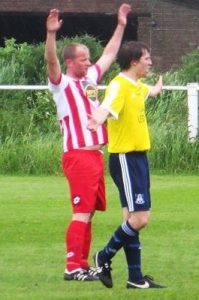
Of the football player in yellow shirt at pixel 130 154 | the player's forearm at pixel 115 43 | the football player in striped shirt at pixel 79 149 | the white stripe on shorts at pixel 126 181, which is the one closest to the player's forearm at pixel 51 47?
the football player in striped shirt at pixel 79 149

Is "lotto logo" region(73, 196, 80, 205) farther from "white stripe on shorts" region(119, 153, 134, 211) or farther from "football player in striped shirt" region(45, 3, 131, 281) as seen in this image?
"white stripe on shorts" region(119, 153, 134, 211)

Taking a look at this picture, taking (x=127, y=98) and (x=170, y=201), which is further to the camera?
(x=170, y=201)

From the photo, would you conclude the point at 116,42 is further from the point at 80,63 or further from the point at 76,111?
the point at 76,111

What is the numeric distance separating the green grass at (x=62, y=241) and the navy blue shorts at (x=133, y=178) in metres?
0.67

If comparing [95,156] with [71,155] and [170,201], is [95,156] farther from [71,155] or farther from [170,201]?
[170,201]

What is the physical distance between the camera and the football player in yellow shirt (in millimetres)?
9484

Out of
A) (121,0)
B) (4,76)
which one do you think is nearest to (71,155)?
(4,76)

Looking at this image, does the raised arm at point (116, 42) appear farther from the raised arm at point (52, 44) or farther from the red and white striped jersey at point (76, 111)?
the raised arm at point (52, 44)

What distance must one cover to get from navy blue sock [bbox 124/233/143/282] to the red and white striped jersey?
0.90 metres

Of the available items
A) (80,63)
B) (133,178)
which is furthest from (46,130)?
(133,178)

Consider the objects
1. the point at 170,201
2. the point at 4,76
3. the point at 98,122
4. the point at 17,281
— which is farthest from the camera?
the point at 4,76

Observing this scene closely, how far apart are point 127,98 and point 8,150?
34.6ft

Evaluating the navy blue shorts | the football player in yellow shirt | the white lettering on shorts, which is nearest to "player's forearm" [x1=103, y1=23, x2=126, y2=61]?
the football player in yellow shirt

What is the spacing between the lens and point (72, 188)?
32.7ft
